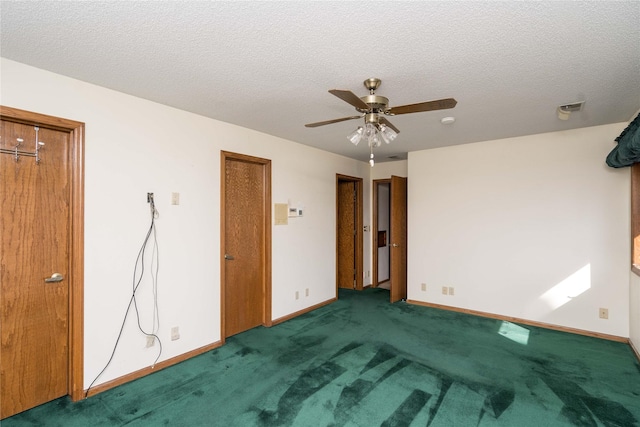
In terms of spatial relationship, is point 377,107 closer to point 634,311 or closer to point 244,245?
point 244,245

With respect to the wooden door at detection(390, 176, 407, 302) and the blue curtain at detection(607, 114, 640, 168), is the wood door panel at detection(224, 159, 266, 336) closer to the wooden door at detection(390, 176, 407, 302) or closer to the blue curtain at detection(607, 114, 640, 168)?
the wooden door at detection(390, 176, 407, 302)

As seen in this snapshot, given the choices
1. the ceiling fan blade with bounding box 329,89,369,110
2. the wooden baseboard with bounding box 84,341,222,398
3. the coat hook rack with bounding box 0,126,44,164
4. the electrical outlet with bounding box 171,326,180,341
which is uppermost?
the ceiling fan blade with bounding box 329,89,369,110

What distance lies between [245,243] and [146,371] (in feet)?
5.12

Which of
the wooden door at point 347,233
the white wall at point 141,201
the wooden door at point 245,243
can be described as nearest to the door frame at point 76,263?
the white wall at point 141,201

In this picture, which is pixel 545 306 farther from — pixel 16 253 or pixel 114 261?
pixel 16 253

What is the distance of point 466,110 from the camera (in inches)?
115

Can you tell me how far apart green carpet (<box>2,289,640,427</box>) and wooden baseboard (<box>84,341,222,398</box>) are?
0.22ft

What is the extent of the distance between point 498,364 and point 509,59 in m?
2.59

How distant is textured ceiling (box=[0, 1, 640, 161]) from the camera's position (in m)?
1.52

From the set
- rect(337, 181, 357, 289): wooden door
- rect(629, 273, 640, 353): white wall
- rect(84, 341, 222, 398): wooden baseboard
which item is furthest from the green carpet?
rect(337, 181, 357, 289): wooden door

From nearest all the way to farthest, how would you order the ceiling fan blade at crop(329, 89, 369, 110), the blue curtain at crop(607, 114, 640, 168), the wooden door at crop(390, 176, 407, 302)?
the ceiling fan blade at crop(329, 89, 369, 110) < the blue curtain at crop(607, 114, 640, 168) < the wooden door at crop(390, 176, 407, 302)

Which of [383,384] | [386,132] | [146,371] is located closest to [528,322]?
[383,384]

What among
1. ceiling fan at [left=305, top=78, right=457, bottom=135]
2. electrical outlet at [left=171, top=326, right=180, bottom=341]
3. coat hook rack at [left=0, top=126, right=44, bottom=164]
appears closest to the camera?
ceiling fan at [left=305, top=78, right=457, bottom=135]

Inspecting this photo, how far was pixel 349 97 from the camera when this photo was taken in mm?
1868
